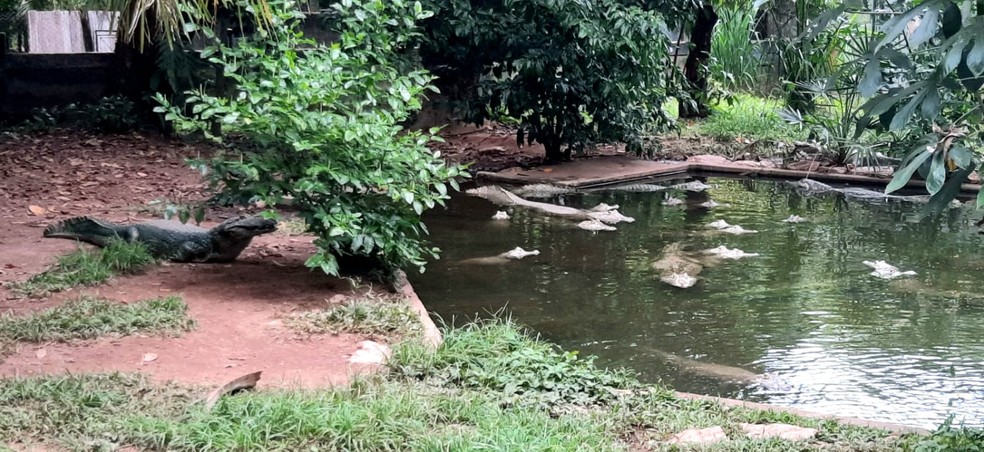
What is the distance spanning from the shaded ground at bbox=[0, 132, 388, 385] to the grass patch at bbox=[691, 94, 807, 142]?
7.37 meters

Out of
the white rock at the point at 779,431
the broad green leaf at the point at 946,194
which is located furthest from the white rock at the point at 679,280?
the broad green leaf at the point at 946,194

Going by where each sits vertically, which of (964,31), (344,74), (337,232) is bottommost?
(337,232)

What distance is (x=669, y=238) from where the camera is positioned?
768cm

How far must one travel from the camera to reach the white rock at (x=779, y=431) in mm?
3359

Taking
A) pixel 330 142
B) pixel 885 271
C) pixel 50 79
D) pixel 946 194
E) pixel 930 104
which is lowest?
pixel 885 271

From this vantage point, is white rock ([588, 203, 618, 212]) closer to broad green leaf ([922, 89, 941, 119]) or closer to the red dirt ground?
the red dirt ground

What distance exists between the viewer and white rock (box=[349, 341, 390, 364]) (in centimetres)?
411

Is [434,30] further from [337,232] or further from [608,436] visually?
[608,436]

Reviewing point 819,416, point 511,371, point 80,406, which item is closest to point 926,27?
point 819,416

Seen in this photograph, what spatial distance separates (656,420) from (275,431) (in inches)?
Result: 57.1

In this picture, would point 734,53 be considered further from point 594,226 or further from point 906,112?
point 906,112

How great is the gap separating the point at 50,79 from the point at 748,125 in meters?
8.90

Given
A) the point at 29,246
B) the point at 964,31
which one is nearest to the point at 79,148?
the point at 29,246

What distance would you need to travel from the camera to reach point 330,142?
16.5 ft
